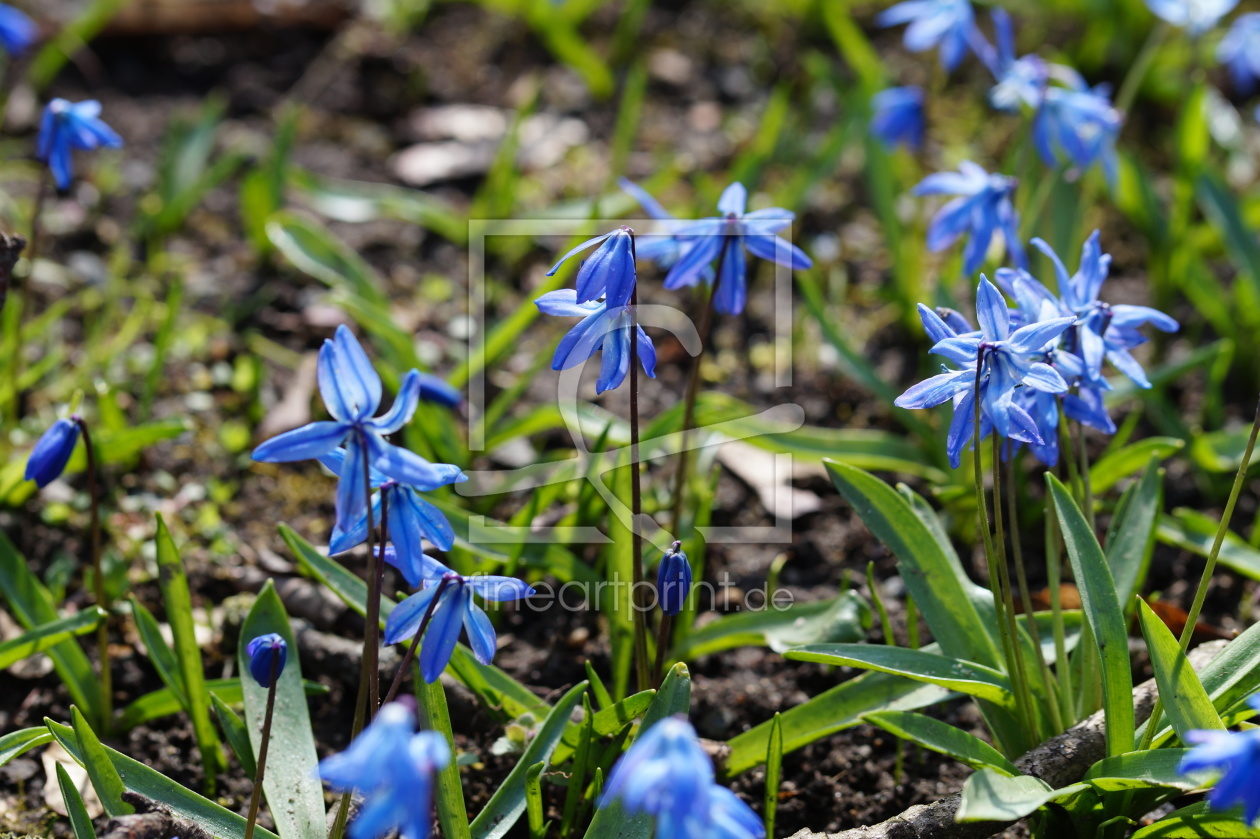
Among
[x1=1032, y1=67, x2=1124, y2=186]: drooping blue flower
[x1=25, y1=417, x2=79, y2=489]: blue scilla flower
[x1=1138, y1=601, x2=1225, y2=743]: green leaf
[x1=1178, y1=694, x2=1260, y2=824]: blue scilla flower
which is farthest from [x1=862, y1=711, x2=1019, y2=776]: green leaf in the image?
[x1=1032, y1=67, x2=1124, y2=186]: drooping blue flower

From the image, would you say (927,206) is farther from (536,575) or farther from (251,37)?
(251,37)

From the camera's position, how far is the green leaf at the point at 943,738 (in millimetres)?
2039

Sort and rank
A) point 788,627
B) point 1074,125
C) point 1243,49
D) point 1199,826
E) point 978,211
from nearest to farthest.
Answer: point 1199,826 → point 788,627 → point 978,211 → point 1074,125 → point 1243,49

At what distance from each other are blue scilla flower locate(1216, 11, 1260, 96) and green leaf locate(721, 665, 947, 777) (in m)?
3.10

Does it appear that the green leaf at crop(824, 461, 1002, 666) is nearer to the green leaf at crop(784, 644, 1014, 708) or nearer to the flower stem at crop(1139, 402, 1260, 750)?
the green leaf at crop(784, 644, 1014, 708)

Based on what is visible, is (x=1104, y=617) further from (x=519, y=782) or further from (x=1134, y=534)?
(x=519, y=782)

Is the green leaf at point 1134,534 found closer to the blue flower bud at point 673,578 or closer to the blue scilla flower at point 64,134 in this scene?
the blue flower bud at point 673,578

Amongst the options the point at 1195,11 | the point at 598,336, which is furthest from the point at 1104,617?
the point at 1195,11

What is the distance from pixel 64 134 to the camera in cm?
293

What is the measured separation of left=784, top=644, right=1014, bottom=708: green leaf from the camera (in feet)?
6.86

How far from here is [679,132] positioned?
15.8ft

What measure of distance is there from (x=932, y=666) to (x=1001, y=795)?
1.29ft

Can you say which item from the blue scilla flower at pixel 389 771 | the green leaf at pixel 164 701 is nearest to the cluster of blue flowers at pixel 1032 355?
the blue scilla flower at pixel 389 771

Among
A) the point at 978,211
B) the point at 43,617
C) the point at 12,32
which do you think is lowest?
the point at 43,617
